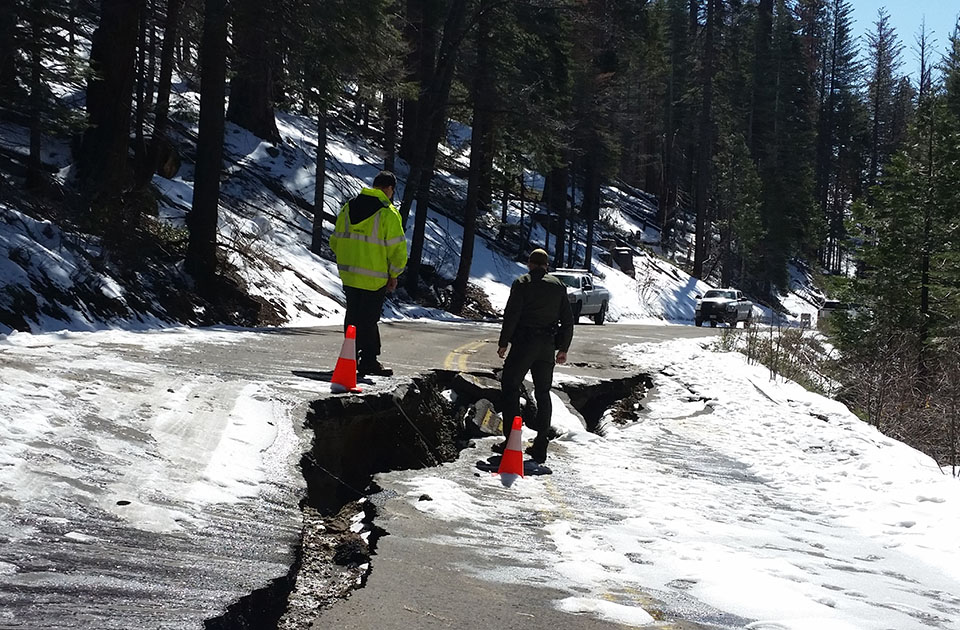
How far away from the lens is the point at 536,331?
9.73 meters

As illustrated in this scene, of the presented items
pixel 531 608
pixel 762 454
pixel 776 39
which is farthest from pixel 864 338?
pixel 776 39

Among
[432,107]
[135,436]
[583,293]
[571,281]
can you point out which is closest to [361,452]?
[135,436]

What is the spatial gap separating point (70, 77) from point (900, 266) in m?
23.9

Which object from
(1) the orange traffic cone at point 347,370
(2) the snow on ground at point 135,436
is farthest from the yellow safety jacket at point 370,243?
(2) the snow on ground at point 135,436

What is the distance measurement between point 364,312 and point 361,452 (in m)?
1.81

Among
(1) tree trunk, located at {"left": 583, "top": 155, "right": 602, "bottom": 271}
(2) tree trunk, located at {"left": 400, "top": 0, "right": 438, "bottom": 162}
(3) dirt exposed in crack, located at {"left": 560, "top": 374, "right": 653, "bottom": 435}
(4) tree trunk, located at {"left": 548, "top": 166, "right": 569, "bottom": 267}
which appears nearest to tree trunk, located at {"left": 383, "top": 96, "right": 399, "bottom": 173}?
(2) tree trunk, located at {"left": 400, "top": 0, "right": 438, "bottom": 162}

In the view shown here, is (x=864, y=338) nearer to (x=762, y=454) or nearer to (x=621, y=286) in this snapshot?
(x=762, y=454)

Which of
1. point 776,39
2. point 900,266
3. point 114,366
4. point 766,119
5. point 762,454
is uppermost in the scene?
point 776,39

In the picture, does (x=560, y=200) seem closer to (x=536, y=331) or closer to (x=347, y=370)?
(x=536, y=331)

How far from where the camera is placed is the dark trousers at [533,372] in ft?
32.0

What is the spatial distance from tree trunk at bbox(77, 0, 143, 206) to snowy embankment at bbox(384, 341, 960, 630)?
9.09 meters

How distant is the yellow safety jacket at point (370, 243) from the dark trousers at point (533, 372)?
4.67ft

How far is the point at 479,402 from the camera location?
1163cm

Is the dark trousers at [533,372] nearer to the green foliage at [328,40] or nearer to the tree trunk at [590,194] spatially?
the green foliage at [328,40]
